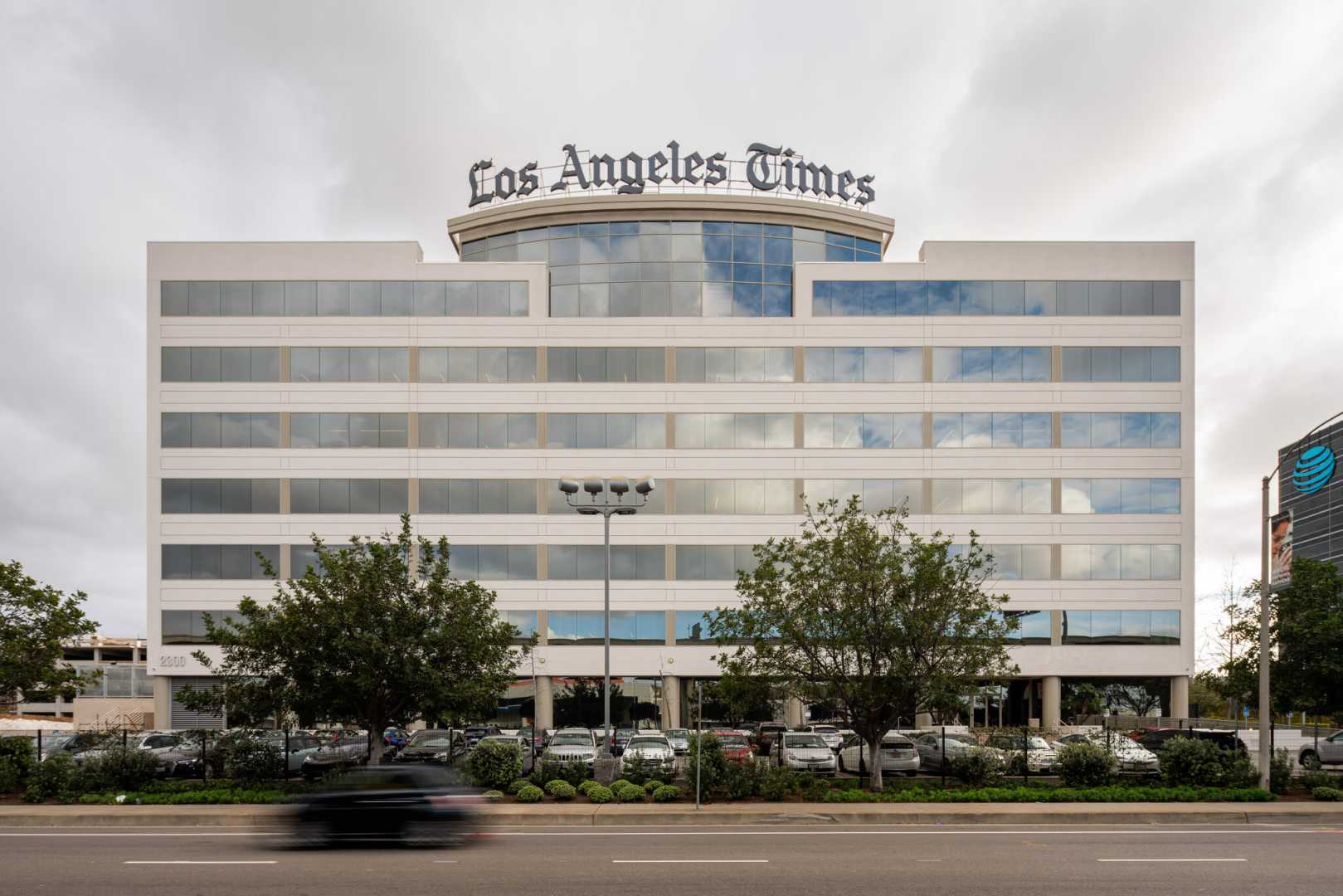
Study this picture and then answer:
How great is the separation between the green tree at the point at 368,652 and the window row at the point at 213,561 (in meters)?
25.3

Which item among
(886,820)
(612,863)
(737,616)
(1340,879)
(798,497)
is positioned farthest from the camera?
(798,497)

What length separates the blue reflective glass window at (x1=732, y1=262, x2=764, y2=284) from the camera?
174 ft

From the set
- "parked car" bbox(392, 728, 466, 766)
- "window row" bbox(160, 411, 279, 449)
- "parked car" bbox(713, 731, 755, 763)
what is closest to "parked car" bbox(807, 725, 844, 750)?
"parked car" bbox(713, 731, 755, 763)

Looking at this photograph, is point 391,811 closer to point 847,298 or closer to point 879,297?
point 847,298

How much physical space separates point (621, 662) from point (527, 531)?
8.21m

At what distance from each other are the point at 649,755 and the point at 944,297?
3313cm

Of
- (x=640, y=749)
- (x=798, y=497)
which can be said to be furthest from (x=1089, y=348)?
(x=640, y=749)

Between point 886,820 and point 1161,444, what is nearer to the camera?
point 886,820

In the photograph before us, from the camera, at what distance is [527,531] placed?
5069cm

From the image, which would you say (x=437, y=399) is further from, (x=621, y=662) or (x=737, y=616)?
(x=737, y=616)

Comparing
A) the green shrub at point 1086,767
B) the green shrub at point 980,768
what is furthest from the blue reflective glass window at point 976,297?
the green shrub at point 980,768

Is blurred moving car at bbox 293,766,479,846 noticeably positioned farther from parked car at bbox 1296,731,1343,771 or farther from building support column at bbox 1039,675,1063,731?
building support column at bbox 1039,675,1063,731

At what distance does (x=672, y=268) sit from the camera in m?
53.0

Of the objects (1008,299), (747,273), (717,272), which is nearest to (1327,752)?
(1008,299)
